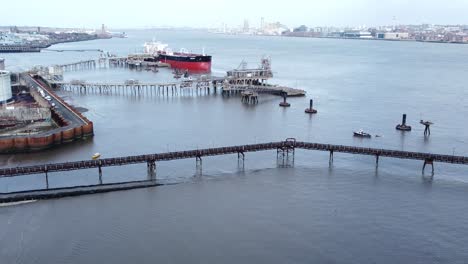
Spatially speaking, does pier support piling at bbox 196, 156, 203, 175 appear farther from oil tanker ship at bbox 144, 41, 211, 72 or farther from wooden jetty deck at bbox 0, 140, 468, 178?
oil tanker ship at bbox 144, 41, 211, 72

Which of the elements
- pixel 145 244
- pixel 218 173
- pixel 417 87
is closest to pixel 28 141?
pixel 218 173

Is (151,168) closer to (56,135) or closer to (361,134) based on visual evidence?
(56,135)

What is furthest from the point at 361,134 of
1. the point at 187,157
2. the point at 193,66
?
the point at 193,66

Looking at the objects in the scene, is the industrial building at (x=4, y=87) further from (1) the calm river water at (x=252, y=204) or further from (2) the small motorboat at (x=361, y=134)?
(2) the small motorboat at (x=361, y=134)

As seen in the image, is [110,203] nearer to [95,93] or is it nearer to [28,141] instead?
[28,141]

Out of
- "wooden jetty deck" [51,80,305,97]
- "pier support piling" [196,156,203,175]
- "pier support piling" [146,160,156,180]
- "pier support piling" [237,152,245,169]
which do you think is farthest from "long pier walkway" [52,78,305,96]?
"pier support piling" [146,160,156,180]

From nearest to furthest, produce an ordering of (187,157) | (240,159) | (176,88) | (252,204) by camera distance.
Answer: (252,204) → (187,157) → (240,159) → (176,88)

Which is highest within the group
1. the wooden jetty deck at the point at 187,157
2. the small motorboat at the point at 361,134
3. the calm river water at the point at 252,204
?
the wooden jetty deck at the point at 187,157

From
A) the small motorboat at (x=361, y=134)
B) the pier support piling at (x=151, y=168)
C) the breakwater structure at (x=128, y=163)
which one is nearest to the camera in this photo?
the breakwater structure at (x=128, y=163)

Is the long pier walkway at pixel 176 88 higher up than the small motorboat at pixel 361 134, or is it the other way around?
the long pier walkway at pixel 176 88

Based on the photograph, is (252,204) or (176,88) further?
(176,88)

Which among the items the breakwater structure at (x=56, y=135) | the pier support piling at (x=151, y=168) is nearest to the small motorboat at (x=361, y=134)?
the pier support piling at (x=151, y=168)
